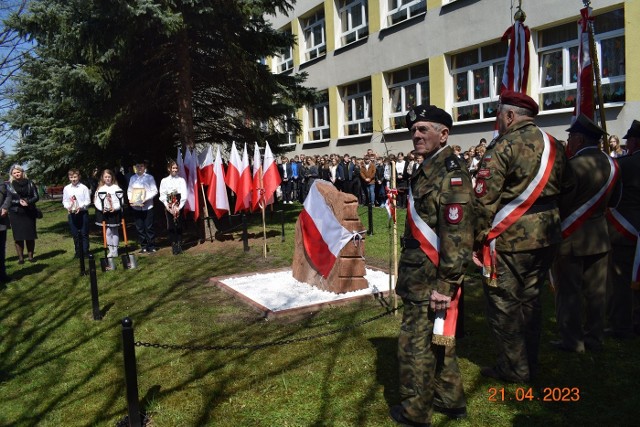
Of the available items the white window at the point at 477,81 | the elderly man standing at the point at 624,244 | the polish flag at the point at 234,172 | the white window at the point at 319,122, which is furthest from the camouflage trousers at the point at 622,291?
the white window at the point at 319,122

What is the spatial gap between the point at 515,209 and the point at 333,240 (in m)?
3.84

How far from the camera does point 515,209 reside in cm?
436

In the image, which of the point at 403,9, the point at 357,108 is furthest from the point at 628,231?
the point at 357,108

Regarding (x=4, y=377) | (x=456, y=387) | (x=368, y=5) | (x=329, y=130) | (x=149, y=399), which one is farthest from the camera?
(x=329, y=130)

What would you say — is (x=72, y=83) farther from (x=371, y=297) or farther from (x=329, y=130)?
(x=329, y=130)

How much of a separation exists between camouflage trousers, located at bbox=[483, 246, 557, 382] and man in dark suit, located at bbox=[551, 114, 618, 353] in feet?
2.77

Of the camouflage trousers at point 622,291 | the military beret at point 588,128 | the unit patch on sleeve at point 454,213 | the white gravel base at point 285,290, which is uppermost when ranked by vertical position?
the military beret at point 588,128

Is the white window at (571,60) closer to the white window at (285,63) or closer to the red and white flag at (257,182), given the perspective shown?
the red and white flag at (257,182)

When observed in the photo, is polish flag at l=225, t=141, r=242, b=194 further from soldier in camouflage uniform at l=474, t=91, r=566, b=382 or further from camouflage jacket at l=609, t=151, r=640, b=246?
soldier in camouflage uniform at l=474, t=91, r=566, b=382

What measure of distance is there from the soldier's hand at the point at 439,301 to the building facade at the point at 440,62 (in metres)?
6.70

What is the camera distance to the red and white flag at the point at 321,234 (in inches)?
309

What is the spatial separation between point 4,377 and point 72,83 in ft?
27.0

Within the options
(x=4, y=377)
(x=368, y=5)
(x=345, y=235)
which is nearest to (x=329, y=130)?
(x=368, y=5)

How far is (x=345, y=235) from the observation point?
7746 millimetres
